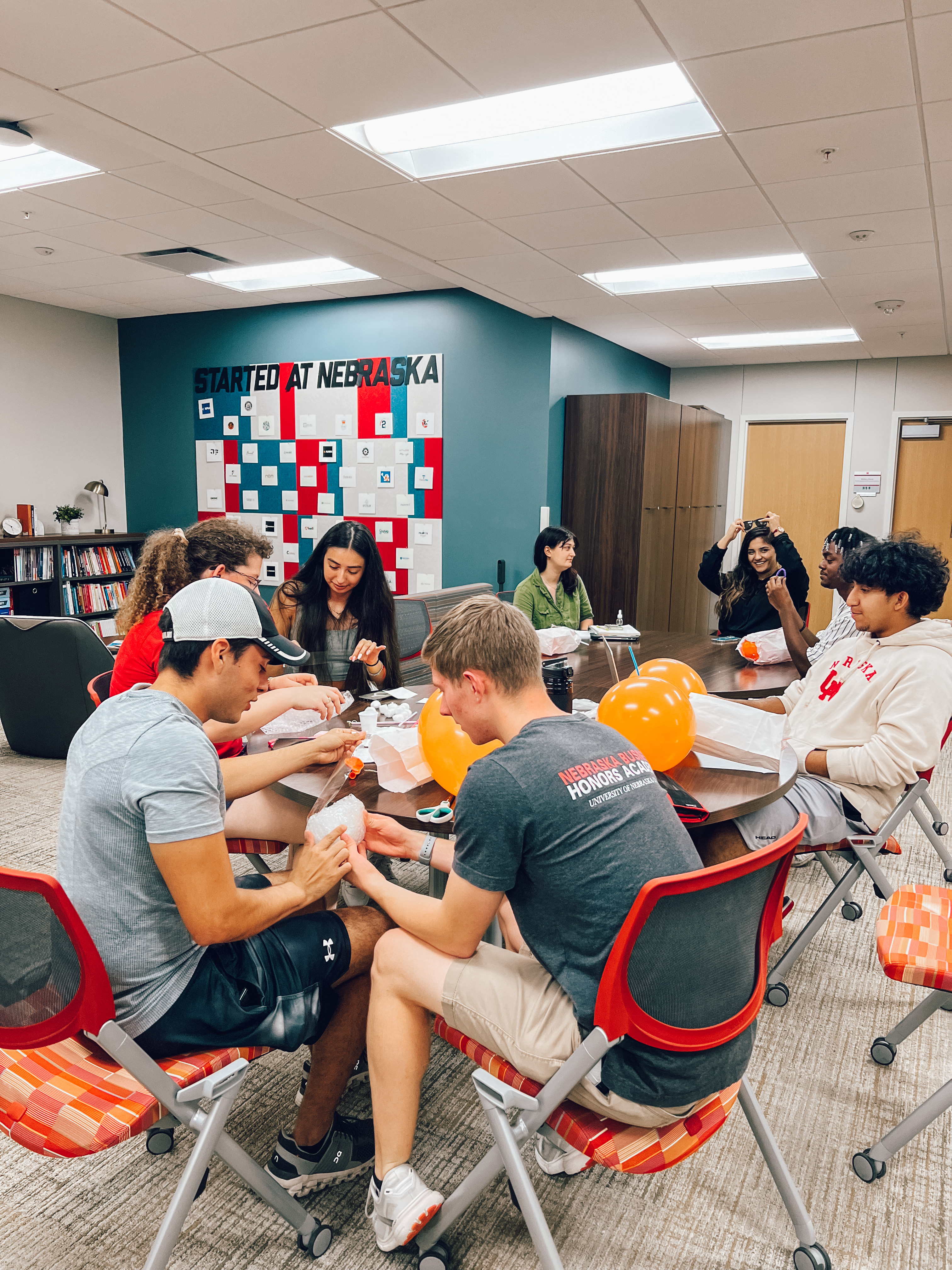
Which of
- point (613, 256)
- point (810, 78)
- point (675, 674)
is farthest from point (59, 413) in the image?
point (675, 674)

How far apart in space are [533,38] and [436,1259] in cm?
301

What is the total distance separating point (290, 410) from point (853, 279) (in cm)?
396

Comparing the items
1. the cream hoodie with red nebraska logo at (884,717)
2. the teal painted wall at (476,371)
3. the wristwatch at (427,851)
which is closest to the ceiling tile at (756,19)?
the cream hoodie with red nebraska logo at (884,717)

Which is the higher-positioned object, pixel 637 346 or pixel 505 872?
pixel 637 346

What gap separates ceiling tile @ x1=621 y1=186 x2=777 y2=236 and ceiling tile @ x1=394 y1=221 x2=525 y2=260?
685 millimetres

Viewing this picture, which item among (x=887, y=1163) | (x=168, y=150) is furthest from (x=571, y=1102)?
(x=168, y=150)

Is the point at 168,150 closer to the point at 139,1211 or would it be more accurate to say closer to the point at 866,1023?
the point at 139,1211

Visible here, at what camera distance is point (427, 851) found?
66.8 inches

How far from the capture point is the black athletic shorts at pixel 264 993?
1414 millimetres

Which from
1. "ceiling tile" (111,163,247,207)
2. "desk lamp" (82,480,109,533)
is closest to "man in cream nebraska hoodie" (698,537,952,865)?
"ceiling tile" (111,163,247,207)

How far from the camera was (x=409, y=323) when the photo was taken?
20.0 ft

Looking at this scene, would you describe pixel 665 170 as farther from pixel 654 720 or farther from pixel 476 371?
pixel 476 371

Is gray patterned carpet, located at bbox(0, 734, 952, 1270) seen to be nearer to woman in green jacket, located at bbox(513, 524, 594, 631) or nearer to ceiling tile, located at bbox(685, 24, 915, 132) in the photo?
woman in green jacket, located at bbox(513, 524, 594, 631)

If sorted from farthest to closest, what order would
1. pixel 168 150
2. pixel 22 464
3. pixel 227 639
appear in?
pixel 22 464 < pixel 168 150 < pixel 227 639
